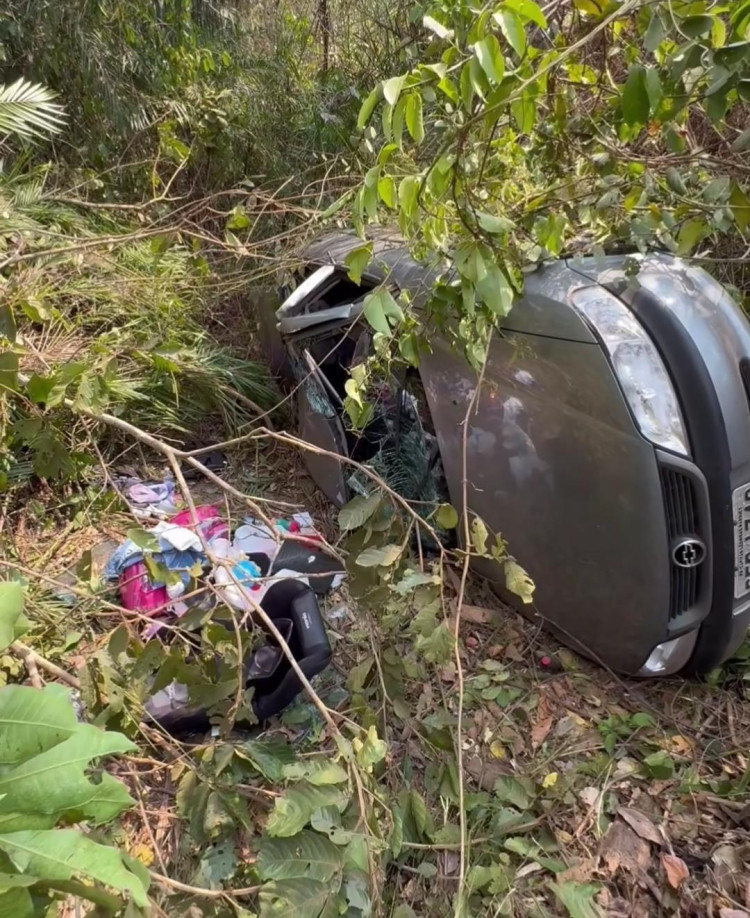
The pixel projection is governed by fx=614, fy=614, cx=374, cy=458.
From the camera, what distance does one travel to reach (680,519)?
1894 millimetres

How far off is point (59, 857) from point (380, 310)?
1.17 m

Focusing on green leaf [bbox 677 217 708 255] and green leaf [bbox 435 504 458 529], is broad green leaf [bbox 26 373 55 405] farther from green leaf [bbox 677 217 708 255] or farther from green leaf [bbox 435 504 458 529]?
green leaf [bbox 677 217 708 255]

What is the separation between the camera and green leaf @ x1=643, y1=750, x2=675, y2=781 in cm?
202

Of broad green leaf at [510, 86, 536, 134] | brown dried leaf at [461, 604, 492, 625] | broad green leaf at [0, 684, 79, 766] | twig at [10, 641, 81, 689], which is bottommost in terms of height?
brown dried leaf at [461, 604, 492, 625]

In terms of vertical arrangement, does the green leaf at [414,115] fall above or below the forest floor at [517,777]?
above

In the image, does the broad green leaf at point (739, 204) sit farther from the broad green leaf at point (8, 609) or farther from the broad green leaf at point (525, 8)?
the broad green leaf at point (8, 609)

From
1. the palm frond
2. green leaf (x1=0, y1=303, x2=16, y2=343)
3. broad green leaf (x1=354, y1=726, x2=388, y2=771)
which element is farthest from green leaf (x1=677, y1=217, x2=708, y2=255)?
the palm frond

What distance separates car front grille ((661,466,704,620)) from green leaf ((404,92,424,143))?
49.5 inches

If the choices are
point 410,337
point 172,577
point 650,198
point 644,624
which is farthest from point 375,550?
point 650,198

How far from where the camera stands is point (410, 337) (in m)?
1.83

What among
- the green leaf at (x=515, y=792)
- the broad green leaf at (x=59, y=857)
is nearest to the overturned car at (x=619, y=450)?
the green leaf at (x=515, y=792)

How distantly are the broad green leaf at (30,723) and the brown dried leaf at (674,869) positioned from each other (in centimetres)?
191

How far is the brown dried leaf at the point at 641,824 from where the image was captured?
192 cm

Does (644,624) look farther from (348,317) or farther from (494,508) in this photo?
(348,317)
